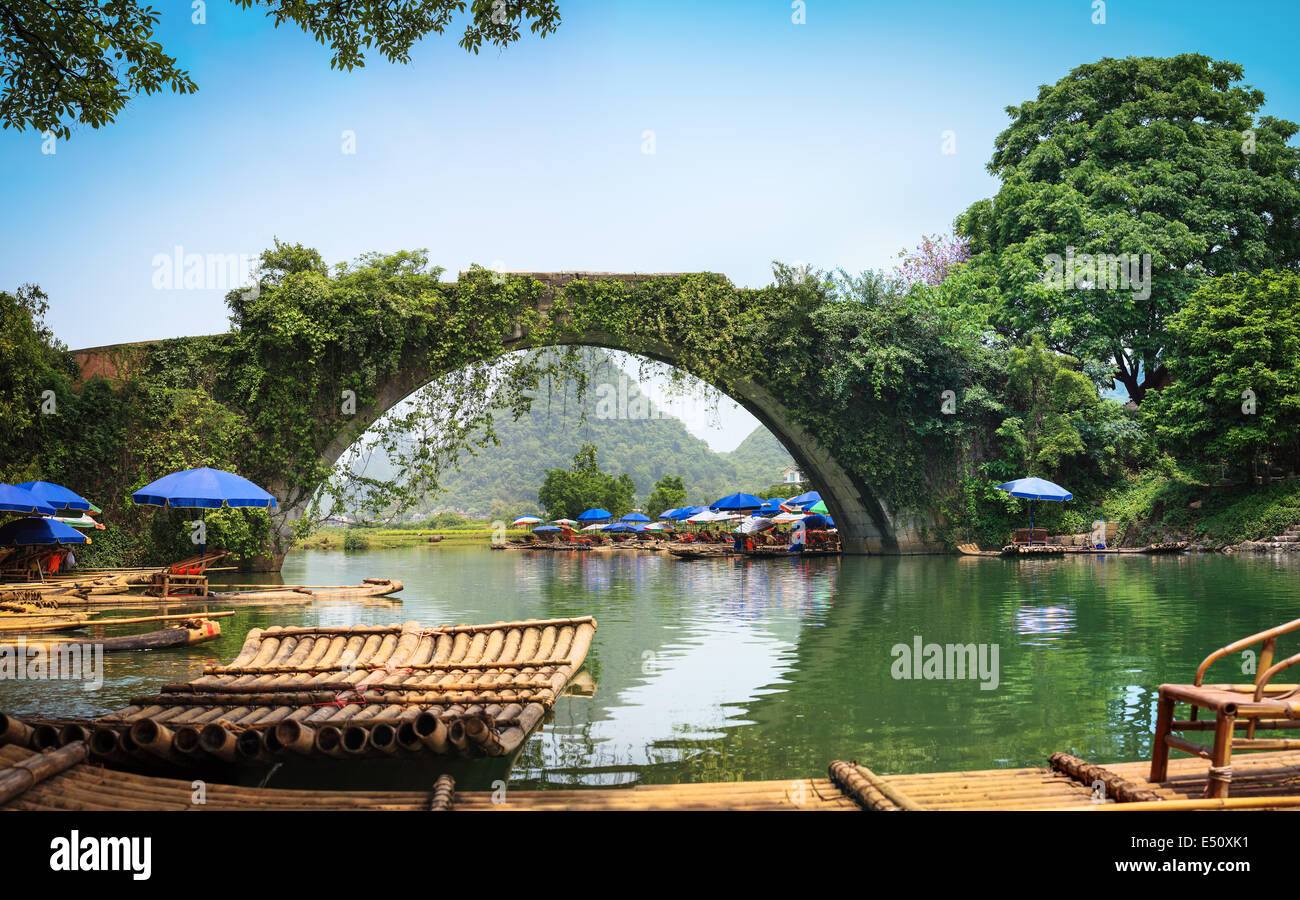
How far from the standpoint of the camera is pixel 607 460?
84.9 m

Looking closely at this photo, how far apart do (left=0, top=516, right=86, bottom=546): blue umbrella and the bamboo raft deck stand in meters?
9.38

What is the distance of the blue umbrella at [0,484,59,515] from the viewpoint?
1056 cm

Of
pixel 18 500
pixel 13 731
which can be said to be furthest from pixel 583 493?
pixel 13 731

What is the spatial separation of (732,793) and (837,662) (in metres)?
4.32

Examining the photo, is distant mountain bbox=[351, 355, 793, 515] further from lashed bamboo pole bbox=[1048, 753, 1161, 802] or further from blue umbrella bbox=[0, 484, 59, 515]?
lashed bamboo pole bbox=[1048, 753, 1161, 802]

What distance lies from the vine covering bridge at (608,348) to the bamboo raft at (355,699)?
36.1 feet

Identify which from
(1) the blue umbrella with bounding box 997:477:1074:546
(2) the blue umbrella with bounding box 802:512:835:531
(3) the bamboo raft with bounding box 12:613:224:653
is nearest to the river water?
(3) the bamboo raft with bounding box 12:613:224:653

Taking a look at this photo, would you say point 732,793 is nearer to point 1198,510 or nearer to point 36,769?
point 36,769

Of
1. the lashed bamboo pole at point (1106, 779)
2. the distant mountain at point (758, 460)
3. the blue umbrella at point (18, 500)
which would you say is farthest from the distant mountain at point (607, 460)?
the lashed bamboo pole at point (1106, 779)

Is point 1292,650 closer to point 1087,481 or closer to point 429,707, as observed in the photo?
point 429,707

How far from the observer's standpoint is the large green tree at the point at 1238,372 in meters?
19.0

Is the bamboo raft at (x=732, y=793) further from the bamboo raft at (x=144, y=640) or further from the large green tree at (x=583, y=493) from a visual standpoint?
the large green tree at (x=583, y=493)

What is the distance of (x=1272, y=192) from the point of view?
74.1 feet

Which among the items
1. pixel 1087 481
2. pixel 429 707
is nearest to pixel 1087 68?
pixel 1087 481
